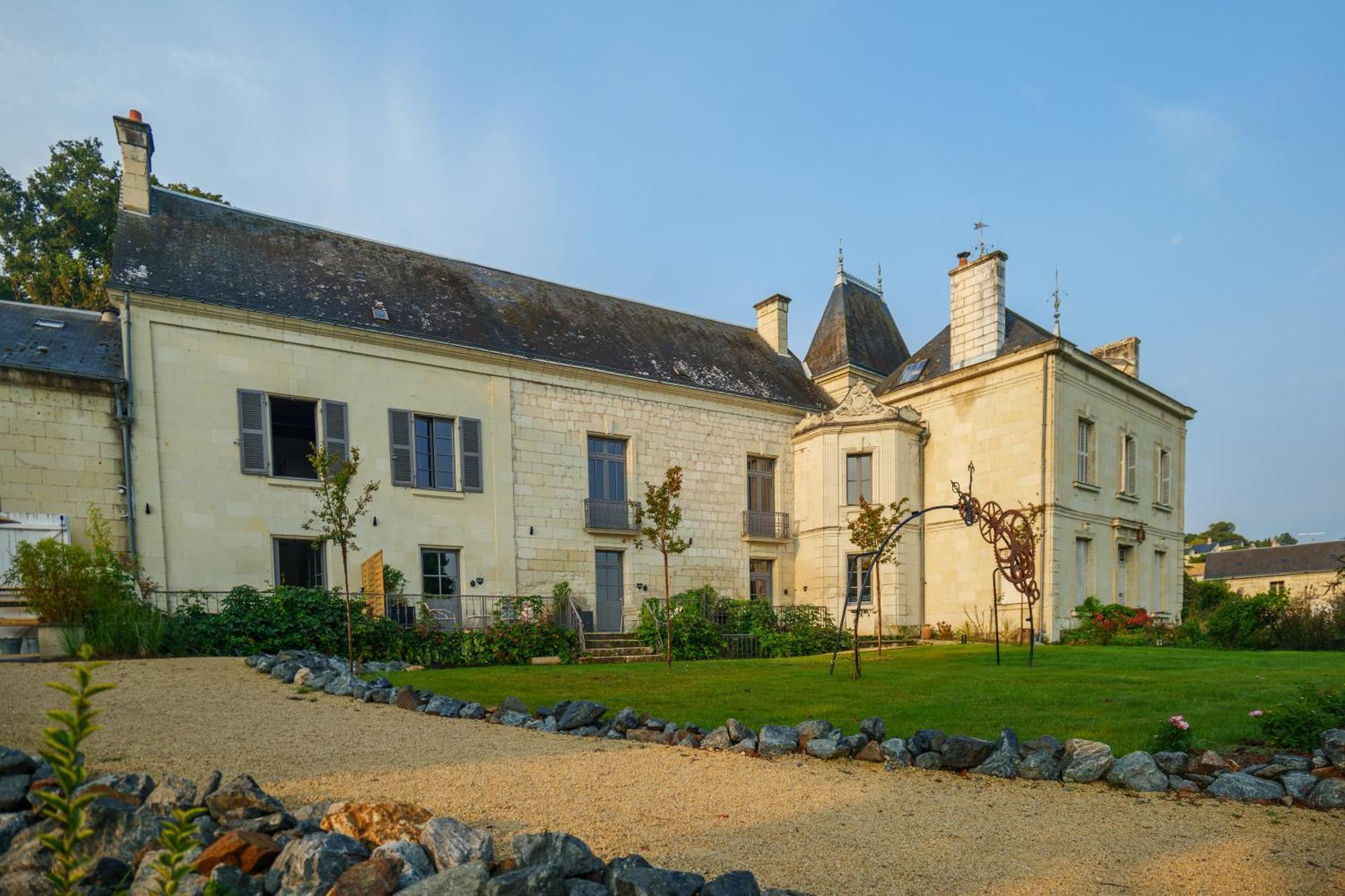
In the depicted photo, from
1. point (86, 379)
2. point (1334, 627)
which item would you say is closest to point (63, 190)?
point (86, 379)

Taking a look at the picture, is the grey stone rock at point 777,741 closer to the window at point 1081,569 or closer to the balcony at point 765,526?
Result: the balcony at point 765,526

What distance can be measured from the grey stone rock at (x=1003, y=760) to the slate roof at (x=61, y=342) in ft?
44.0

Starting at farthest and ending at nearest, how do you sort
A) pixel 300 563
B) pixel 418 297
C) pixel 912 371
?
pixel 912 371
pixel 418 297
pixel 300 563

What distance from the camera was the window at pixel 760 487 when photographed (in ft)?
64.4

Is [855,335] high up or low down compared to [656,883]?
up

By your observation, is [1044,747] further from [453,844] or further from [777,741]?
[453,844]

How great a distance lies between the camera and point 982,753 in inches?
230

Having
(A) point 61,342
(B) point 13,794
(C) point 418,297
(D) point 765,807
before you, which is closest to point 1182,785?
(D) point 765,807

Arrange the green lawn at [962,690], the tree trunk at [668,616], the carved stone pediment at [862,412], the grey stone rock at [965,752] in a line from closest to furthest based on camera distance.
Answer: the grey stone rock at [965,752]
the green lawn at [962,690]
the tree trunk at [668,616]
the carved stone pediment at [862,412]

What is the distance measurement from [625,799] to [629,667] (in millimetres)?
7412

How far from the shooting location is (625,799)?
489cm

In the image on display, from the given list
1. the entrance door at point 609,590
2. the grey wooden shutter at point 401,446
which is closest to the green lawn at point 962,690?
the entrance door at point 609,590

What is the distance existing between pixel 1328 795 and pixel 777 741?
3461mm

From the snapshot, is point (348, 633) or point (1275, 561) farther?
point (1275, 561)
